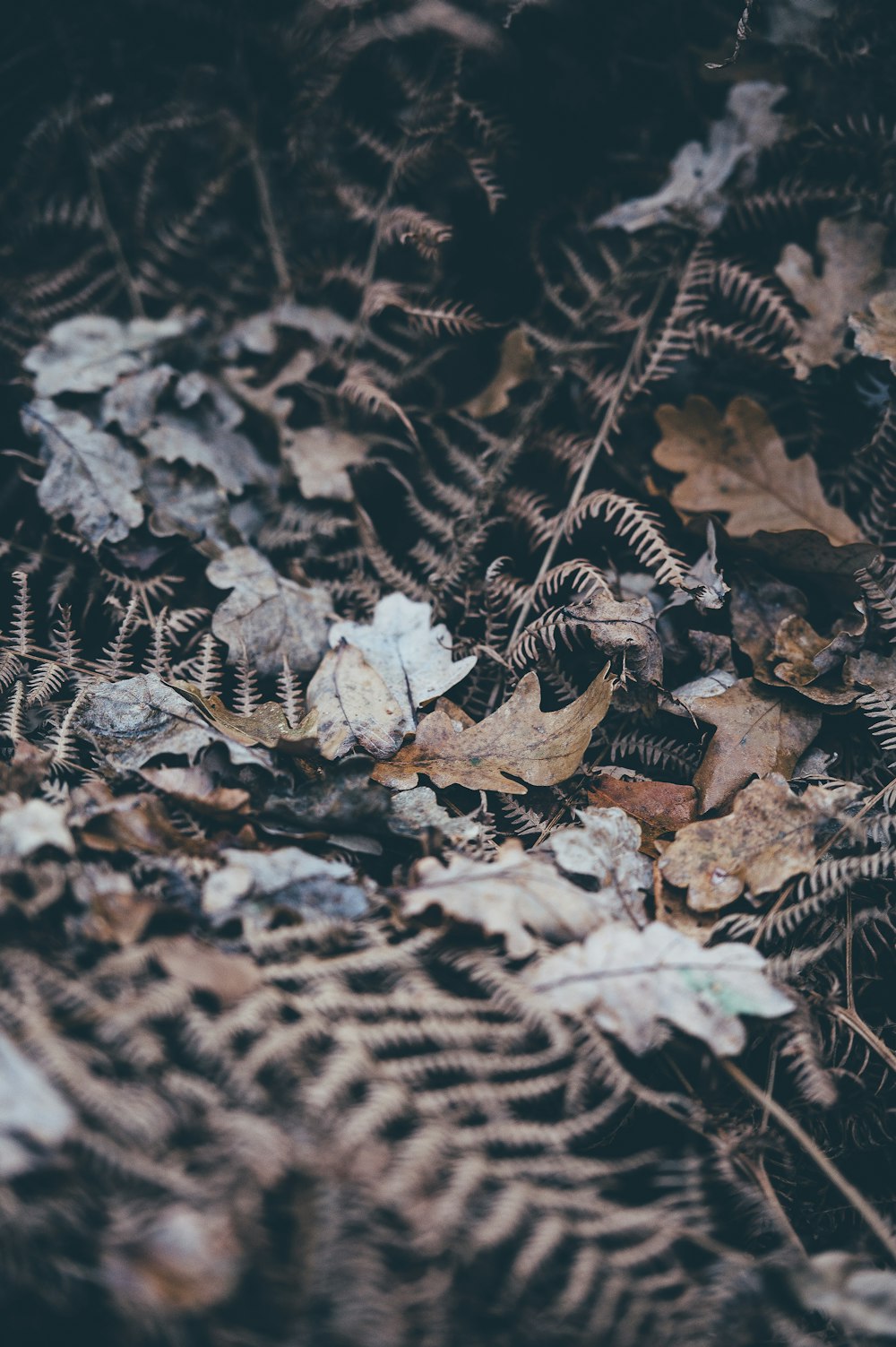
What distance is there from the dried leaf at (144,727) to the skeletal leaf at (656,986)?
77 cm

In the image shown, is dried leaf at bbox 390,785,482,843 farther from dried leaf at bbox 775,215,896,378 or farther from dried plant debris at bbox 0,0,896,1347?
dried leaf at bbox 775,215,896,378

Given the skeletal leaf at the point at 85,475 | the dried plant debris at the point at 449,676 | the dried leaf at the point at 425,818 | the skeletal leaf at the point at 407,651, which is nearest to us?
the dried plant debris at the point at 449,676

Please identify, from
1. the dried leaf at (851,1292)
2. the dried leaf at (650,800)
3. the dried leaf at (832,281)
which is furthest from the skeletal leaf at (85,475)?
the dried leaf at (851,1292)

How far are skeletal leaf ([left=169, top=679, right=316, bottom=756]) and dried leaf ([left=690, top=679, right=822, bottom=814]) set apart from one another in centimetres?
93

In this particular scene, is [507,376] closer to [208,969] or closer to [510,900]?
[510,900]

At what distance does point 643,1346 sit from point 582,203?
2.76 metres

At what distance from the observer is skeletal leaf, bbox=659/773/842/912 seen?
1780mm

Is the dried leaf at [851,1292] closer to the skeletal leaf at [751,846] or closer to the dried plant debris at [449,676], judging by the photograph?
the dried plant debris at [449,676]

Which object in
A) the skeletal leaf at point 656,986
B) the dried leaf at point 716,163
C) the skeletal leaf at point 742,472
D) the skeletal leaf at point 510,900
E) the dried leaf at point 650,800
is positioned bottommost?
the dried leaf at point 650,800

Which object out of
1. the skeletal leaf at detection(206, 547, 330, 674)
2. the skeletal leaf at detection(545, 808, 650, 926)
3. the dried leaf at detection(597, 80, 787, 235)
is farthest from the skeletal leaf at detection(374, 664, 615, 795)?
the dried leaf at detection(597, 80, 787, 235)

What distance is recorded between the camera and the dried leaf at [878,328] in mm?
2258

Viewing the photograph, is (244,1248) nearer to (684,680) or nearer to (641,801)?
(641,801)

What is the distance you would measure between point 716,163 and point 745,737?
5.55ft

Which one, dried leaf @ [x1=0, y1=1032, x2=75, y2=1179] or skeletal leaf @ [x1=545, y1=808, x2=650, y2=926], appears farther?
skeletal leaf @ [x1=545, y1=808, x2=650, y2=926]
